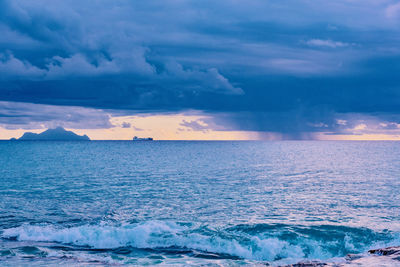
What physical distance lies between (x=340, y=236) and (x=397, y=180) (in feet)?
122

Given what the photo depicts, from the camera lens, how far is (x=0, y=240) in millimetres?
22891

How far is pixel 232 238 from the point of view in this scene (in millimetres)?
23875

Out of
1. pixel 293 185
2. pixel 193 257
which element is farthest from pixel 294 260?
pixel 293 185

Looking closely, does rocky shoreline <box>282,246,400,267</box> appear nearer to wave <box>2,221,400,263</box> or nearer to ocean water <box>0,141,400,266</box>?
ocean water <box>0,141,400,266</box>

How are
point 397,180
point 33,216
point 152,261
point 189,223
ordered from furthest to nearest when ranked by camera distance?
point 397,180 → point 33,216 → point 189,223 → point 152,261

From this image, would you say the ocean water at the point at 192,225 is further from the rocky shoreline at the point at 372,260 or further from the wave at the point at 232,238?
the rocky shoreline at the point at 372,260

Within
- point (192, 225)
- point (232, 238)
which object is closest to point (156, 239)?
point (192, 225)

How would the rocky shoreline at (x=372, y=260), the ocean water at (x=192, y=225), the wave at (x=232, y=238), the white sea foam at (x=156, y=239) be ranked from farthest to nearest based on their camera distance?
1. the wave at (x=232, y=238)
2. the white sea foam at (x=156, y=239)
3. the ocean water at (x=192, y=225)
4. the rocky shoreline at (x=372, y=260)

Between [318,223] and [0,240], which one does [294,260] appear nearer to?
[318,223]

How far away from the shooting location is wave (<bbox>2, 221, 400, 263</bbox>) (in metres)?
22.2

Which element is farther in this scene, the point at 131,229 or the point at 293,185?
the point at 293,185

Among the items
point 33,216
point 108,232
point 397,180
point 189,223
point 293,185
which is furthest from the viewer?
point 397,180

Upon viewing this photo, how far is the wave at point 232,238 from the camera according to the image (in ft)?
73.0

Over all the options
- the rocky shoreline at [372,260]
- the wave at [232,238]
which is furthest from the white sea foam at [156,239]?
the rocky shoreline at [372,260]
